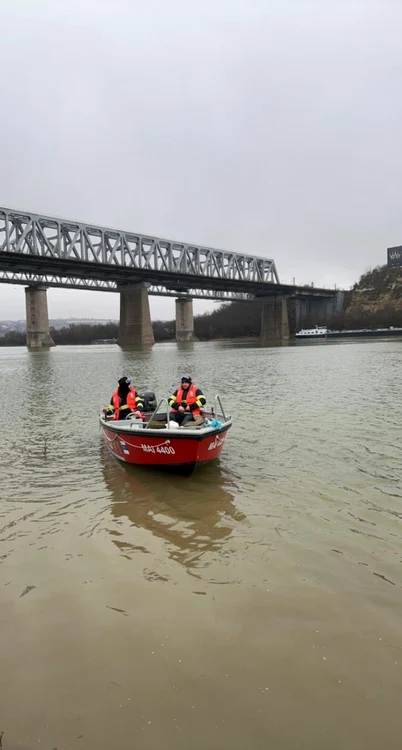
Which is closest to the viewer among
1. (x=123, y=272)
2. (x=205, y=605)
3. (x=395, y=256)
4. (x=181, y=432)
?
(x=205, y=605)

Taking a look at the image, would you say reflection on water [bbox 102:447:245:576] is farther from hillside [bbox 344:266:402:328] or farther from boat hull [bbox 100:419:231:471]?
hillside [bbox 344:266:402:328]

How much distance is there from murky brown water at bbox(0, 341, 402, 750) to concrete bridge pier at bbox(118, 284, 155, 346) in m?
79.8

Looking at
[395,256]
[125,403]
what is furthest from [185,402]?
[395,256]

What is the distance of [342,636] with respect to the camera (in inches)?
170

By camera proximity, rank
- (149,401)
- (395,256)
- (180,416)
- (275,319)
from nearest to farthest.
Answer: (180,416), (149,401), (275,319), (395,256)

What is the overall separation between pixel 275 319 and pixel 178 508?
11647 centimetres

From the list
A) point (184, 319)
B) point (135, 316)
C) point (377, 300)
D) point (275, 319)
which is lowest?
point (135, 316)

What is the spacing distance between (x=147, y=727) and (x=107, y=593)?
1874 mm

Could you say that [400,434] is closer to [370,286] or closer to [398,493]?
[398,493]

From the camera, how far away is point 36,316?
9688 centimetres

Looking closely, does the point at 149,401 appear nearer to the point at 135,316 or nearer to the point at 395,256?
the point at 135,316

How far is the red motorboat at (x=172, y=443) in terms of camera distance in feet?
29.5

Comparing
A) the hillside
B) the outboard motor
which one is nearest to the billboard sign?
the hillside

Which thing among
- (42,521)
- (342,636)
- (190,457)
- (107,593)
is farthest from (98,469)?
(342,636)
